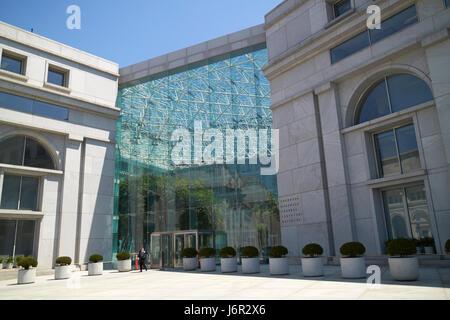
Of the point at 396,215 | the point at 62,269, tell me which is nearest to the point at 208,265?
the point at 62,269

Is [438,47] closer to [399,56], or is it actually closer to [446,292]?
[399,56]

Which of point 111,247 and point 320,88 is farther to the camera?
point 111,247

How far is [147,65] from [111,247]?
15.4 metres

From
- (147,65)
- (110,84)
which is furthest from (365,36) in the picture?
(110,84)

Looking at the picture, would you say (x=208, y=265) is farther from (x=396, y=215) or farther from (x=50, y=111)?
(x=50, y=111)

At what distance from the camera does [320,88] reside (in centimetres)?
1969

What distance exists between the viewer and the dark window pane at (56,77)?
83.0 ft

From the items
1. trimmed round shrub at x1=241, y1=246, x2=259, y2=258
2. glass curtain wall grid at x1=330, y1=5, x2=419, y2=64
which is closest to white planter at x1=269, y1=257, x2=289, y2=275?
trimmed round shrub at x1=241, y1=246, x2=259, y2=258

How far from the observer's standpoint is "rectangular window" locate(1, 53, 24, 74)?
2303 cm

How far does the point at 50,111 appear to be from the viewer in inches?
968

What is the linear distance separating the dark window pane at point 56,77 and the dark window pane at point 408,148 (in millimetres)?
23224

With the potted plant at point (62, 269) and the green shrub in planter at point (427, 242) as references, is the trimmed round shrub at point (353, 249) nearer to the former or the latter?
the green shrub in planter at point (427, 242)

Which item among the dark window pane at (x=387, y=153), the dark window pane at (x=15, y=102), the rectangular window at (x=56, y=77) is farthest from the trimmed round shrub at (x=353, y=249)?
the rectangular window at (x=56, y=77)

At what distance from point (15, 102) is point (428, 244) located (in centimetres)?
2536
